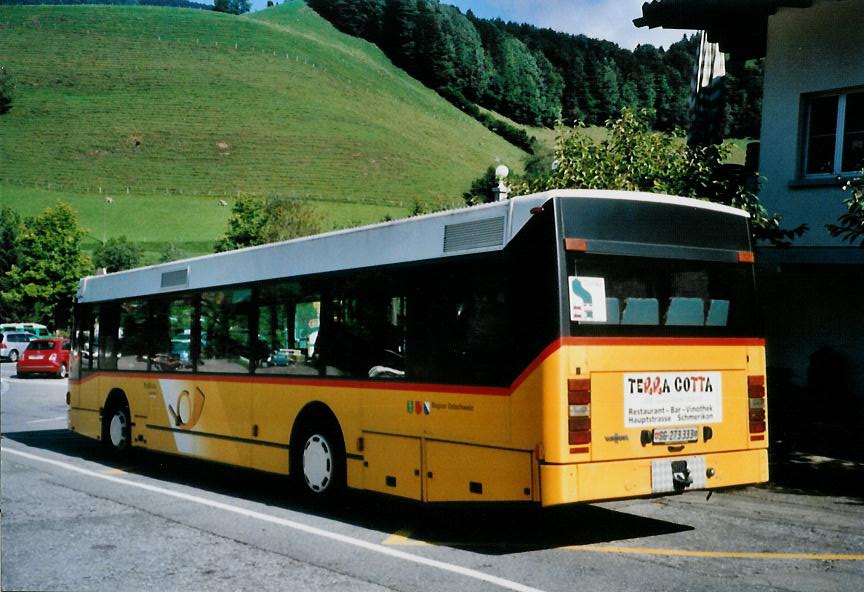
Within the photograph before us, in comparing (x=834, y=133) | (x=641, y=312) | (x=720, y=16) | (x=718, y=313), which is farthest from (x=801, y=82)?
(x=641, y=312)

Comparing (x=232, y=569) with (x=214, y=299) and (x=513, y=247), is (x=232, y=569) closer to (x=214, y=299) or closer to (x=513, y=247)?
(x=513, y=247)

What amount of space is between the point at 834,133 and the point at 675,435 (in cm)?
999

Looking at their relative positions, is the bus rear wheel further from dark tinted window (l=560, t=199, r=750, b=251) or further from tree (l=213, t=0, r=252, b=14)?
tree (l=213, t=0, r=252, b=14)

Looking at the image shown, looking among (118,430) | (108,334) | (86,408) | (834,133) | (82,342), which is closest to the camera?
(118,430)

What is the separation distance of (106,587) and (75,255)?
221ft

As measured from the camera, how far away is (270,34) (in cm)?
13238

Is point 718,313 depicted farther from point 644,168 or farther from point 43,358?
point 43,358

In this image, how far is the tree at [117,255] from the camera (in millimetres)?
76312

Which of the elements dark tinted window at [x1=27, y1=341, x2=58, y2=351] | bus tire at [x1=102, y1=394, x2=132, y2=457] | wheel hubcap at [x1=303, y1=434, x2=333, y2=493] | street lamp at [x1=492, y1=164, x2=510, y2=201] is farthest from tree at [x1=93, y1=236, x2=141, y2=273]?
wheel hubcap at [x1=303, y1=434, x2=333, y2=493]

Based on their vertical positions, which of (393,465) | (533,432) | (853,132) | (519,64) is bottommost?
(393,465)

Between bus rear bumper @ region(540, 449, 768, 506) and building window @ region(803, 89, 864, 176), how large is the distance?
29.0 ft

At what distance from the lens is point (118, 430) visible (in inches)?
544

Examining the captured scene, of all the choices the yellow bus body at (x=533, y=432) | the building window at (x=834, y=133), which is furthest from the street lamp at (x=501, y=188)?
the yellow bus body at (x=533, y=432)

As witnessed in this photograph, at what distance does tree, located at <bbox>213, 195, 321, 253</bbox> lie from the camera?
66.4 m
